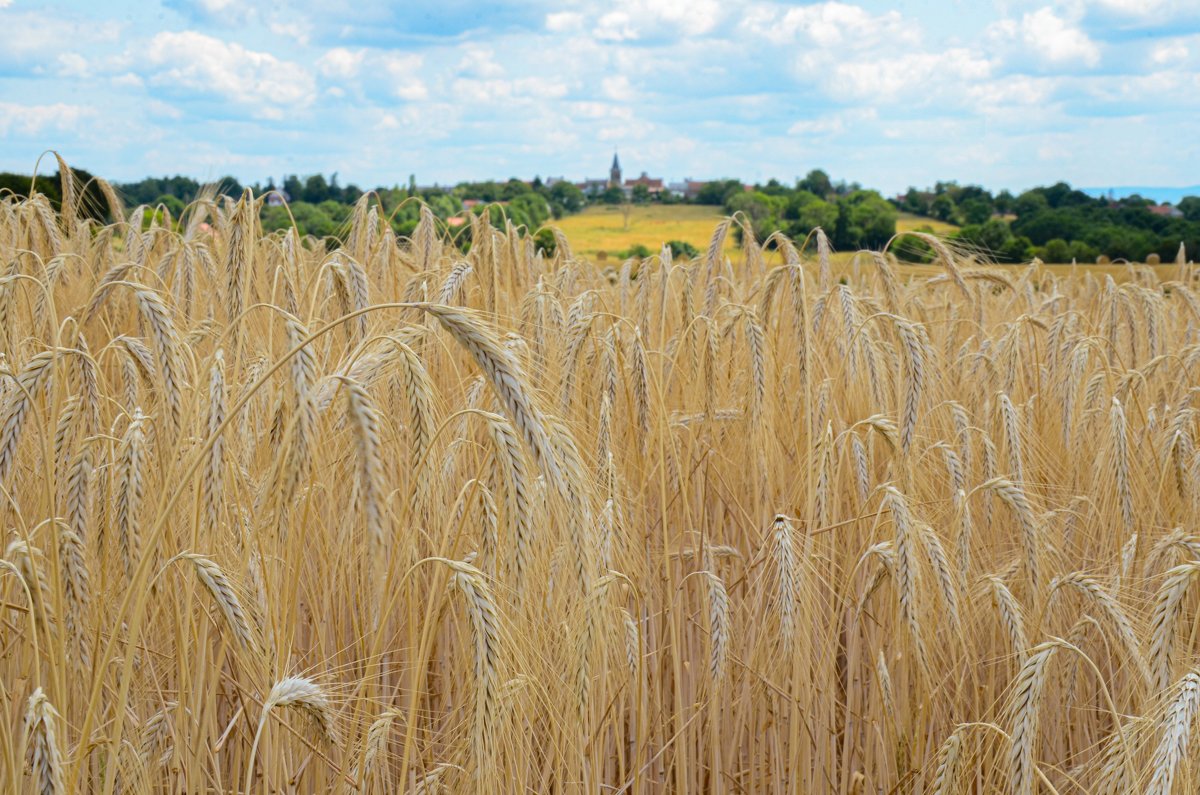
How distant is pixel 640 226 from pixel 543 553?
35.2m

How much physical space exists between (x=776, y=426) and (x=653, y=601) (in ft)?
3.17

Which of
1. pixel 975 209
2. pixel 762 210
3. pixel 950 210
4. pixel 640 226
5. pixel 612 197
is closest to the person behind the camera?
pixel 762 210

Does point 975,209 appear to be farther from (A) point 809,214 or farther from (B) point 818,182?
(A) point 809,214

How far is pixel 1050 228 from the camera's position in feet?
64.4

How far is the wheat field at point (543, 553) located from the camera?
1629 millimetres

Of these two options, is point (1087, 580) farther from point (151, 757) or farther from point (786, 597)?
point (151, 757)

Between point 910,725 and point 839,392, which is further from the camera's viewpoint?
point 839,392

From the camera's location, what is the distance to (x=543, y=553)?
1854 millimetres

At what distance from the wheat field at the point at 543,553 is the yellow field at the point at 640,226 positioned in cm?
2746

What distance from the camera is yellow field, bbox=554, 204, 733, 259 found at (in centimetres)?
3241

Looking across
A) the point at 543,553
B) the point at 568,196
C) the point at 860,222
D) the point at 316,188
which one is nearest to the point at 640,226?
the point at 568,196

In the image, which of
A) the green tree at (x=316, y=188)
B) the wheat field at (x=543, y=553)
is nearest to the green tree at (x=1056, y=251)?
the green tree at (x=316, y=188)

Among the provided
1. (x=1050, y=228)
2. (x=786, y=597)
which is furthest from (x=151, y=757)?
(x=1050, y=228)

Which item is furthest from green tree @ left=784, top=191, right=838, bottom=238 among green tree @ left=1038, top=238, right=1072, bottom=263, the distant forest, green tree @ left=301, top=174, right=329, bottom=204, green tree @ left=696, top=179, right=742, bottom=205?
green tree @ left=696, top=179, right=742, bottom=205
